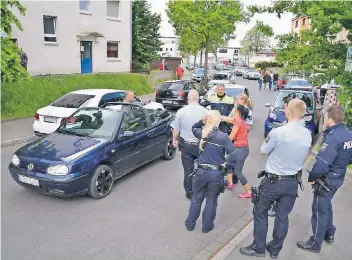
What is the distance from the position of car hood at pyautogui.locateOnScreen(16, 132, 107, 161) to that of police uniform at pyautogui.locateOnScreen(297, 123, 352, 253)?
3721 millimetres

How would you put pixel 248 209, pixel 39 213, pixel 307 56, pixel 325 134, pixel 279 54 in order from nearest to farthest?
pixel 325 134
pixel 39 213
pixel 248 209
pixel 307 56
pixel 279 54

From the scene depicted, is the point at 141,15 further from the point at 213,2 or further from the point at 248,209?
the point at 248,209

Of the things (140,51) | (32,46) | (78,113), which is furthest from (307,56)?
(140,51)

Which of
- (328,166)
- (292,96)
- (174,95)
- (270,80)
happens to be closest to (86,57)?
(174,95)

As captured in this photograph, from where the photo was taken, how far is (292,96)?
35.8 ft

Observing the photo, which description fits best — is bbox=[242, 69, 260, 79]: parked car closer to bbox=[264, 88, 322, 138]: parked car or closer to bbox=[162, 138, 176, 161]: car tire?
bbox=[264, 88, 322, 138]: parked car

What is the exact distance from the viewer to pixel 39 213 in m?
5.23

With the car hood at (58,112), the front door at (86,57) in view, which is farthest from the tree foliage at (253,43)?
the car hood at (58,112)

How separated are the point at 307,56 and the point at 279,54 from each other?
4.17 ft

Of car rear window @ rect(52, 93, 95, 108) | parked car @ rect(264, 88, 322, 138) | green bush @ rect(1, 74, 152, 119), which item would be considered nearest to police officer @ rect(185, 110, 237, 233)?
Result: parked car @ rect(264, 88, 322, 138)

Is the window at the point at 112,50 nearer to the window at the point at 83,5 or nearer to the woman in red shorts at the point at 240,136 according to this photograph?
the window at the point at 83,5

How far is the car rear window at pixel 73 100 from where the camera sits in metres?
9.68

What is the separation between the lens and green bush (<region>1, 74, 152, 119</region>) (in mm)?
12797

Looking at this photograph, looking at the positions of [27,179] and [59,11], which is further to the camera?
[59,11]
